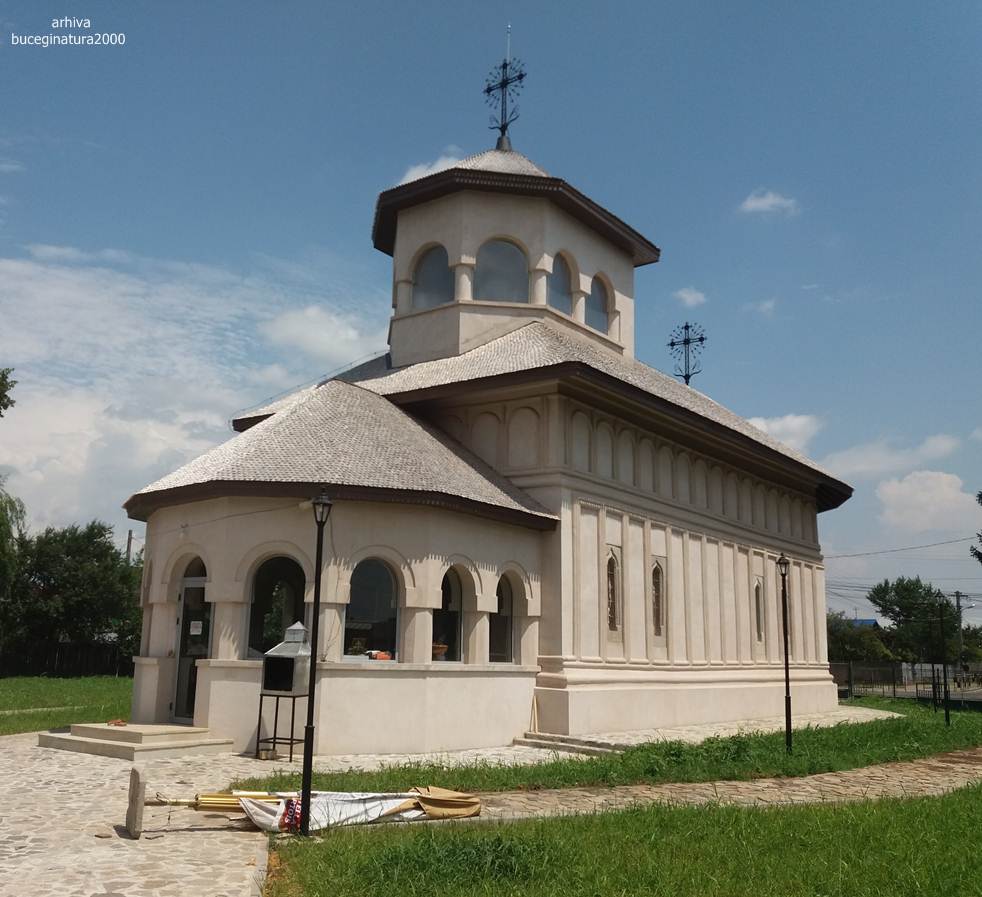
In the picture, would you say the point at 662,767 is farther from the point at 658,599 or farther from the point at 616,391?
the point at 658,599

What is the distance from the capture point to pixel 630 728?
68.6ft

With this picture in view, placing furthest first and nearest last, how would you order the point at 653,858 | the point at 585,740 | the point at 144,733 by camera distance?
the point at 585,740
the point at 144,733
the point at 653,858

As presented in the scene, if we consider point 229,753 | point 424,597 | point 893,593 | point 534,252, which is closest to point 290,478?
point 424,597

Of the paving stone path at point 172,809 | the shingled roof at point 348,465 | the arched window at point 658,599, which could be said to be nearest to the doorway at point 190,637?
the shingled roof at point 348,465

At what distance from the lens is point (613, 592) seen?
71.5 feet

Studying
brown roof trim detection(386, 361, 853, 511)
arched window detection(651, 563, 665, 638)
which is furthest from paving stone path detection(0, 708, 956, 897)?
brown roof trim detection(386, 361, 853, 511)

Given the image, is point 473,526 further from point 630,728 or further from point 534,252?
point 534,252

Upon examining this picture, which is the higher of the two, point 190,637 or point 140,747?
point 190,637

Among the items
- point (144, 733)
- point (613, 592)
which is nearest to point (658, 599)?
point (613, 592)

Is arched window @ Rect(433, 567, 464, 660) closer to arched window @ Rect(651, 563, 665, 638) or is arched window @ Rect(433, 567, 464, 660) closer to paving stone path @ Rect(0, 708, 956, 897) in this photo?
paving stone path @ Rect(0, 708, 956, 897)

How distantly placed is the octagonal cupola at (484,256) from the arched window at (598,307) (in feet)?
0.83

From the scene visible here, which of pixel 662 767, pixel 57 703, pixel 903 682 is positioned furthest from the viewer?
pixel 903 682

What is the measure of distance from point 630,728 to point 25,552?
4057 cm

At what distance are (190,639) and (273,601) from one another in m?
2.56
